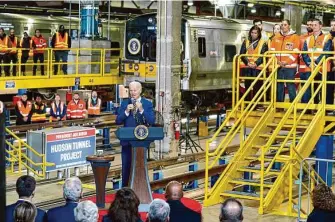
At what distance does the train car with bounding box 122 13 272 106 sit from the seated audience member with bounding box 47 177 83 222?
51.8 ft

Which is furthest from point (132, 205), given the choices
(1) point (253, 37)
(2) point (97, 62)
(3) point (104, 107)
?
(3) point (104, 107)

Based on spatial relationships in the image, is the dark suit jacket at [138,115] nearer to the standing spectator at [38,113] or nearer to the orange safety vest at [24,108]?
the orange safety vest at [24,108]

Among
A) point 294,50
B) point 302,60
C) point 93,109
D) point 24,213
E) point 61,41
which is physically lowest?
point 93,109

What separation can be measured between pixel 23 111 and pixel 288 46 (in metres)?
8.96

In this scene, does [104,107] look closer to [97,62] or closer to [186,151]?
[97,62]

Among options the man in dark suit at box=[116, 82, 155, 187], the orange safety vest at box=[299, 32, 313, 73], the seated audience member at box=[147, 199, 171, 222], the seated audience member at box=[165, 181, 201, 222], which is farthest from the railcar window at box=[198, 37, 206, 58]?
the seated audience member at box=[147, 199, 171, 222]

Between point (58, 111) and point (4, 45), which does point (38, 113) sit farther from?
point (4, 45)

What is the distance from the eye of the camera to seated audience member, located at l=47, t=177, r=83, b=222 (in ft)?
21.5

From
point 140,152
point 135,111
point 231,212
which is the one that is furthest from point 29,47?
point 231,212

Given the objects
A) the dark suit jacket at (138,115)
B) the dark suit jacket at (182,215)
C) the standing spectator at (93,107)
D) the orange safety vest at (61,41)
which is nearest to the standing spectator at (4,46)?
the orange safety vest at (61,41)

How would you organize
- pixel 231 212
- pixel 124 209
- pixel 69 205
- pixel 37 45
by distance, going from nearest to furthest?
pixel 231 212, pixel 124 209, pixel 69 205, pixel 37 45

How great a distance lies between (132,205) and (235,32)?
19.7 meters

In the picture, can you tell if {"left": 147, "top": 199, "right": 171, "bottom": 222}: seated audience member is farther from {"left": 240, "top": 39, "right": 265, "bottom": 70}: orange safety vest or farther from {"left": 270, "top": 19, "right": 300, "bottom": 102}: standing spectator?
{"left": 240, "top": 39, "right": 265, "bottom": 70}: orange safety vest

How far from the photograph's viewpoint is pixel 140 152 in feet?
30.3
